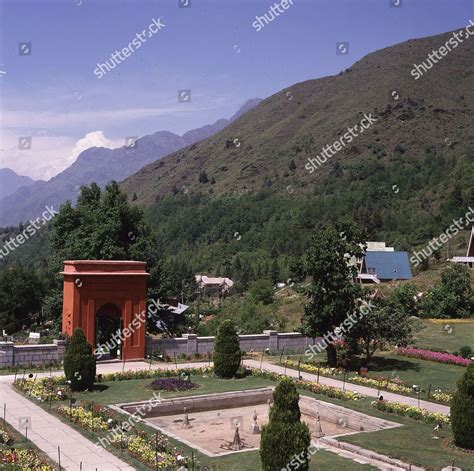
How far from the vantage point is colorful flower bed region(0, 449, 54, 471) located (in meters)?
13.5

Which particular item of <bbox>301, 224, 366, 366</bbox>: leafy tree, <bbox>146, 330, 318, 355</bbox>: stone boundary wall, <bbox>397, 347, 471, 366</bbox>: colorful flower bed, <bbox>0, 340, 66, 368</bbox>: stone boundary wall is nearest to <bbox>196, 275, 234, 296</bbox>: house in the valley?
<bbox>146, 330, 318, 355</bbox>: stone boundary wall

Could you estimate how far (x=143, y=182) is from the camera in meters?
177

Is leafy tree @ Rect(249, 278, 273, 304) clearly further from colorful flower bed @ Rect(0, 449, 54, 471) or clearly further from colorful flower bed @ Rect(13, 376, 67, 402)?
colorful flower bed @ Rect(0, 449, 54, 471)

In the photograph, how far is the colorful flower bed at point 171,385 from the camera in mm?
22375

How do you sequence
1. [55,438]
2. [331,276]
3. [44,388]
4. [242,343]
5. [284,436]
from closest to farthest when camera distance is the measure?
1. [284,436]
2. [55,438]
3. [44,388]
4. [331,276]
5. [242,343]

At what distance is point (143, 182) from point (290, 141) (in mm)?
54940

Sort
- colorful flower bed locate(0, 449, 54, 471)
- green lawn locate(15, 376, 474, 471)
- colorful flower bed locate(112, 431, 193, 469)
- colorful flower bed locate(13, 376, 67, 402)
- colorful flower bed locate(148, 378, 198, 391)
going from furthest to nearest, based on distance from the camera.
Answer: colorful flower bed locate(148, 378, 198, 391), colorful flower bed locate(13, 376, 67, 402), green lawn locate(15, 376, 474, 471), colorful flower bed locate(112, 431, 193, 469), colorful flower bed locate(0, 449, 54, 471)

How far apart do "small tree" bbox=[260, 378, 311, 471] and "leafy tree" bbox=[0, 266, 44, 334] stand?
140 feet

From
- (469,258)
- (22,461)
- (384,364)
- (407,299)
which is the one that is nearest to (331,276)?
(384,364)

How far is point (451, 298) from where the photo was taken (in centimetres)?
4047

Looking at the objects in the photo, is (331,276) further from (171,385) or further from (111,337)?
(111,337)

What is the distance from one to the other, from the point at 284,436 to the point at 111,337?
18078 millimetres

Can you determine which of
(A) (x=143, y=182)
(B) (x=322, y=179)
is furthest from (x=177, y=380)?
(A) (x=143, y=182)

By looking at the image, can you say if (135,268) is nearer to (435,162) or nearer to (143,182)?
(435,162)
